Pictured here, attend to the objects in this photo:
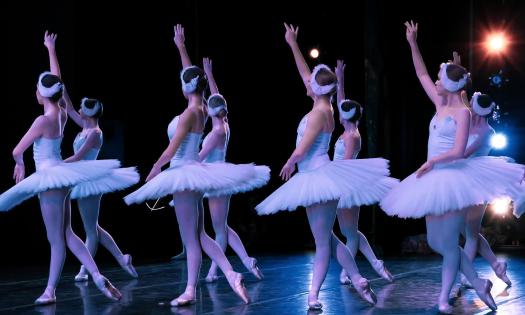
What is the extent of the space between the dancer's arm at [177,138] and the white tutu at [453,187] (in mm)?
1342

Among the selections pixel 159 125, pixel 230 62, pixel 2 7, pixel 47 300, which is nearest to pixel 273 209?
pixel 47 300

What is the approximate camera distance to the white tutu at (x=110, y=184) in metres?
6.85

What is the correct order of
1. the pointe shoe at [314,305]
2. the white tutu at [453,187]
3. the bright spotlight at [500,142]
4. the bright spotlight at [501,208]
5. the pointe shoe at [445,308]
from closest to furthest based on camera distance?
1. the white tutu at [453,187]
2. the pointe shoe at [445,308]
3. the pointe shoe at [314,305]
4. the bright spotlight at [501,208]
5. the bright spotlight at [500,142]

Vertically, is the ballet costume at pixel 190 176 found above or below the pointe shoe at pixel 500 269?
above

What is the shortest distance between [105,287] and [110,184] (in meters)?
1.20

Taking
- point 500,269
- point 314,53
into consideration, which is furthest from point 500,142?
point 500,269

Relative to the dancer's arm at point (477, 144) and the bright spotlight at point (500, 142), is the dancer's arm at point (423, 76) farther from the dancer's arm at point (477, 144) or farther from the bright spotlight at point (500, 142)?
the bright spotlight at point (500, 142)

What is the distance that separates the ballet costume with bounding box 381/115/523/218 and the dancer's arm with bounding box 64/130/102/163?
103 inches

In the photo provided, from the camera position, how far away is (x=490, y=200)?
4938mm

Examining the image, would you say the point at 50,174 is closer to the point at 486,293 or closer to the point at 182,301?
the point at 182,301

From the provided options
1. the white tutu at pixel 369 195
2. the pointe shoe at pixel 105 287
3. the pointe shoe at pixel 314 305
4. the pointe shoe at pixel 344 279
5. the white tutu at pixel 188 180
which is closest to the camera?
the pointe shoe at pixel 314 305

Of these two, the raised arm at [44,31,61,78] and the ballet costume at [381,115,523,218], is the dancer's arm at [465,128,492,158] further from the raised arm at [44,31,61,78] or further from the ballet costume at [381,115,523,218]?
the raised arm at [44,31,61,78]

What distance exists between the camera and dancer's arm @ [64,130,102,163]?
6.73 m

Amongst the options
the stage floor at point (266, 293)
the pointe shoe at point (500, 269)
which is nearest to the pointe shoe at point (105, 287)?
the stage floor at point (266, 293)
